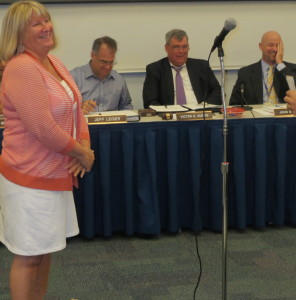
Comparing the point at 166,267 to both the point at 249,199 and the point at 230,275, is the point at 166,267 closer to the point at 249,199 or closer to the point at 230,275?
the point at 230,275

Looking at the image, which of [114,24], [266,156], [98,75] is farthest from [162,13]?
[266,156]

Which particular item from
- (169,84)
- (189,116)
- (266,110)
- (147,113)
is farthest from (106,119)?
(169,84)

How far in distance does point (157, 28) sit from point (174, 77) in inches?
27.7

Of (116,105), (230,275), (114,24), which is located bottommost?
(230,275)

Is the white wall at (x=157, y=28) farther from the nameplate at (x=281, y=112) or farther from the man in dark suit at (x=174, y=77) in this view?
the nameplate at (x=281, y=112)

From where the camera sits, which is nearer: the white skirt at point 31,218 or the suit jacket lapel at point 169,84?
the white skirt at point 31,218

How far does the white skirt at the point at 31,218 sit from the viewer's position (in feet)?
8.07

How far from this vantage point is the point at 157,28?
5.73 m

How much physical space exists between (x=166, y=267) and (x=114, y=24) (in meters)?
2.71

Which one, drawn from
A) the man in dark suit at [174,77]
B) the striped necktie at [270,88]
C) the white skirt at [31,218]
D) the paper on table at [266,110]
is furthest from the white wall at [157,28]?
the white skirt at [31,218]

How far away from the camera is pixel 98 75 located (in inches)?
191

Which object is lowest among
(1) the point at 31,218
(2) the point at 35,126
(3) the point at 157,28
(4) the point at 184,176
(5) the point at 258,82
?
(4) the point at 184,176

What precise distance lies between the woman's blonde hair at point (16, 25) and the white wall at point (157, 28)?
3147 millimetres

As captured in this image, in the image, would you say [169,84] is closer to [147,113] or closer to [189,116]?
[147,113]
